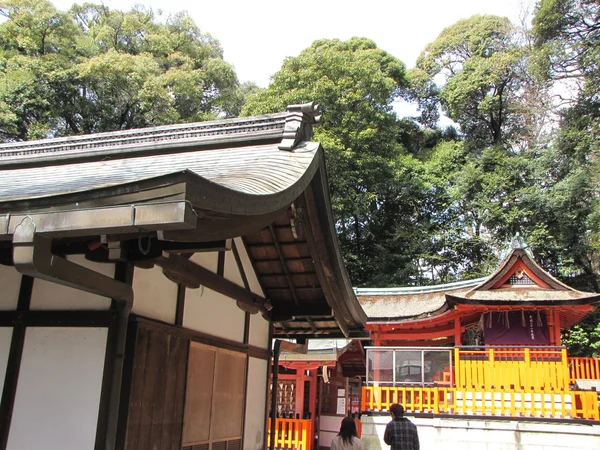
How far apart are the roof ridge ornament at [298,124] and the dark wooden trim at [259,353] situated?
301 centimetres

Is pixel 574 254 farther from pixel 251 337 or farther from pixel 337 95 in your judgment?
pixel 251 337

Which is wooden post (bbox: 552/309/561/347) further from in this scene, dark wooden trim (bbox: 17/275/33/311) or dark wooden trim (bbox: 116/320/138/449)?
dark wooden trim (bbox: 17/275/33/311)

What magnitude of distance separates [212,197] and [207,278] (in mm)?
2750

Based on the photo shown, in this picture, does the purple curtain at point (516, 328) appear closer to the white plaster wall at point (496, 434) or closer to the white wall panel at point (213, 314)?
the white plaster wall at point (496, 434)

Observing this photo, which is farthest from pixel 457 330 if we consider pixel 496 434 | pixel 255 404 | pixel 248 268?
pixel 248 268

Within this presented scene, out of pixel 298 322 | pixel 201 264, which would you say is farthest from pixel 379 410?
pixel 201 264

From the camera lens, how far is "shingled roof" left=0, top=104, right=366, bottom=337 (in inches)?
118

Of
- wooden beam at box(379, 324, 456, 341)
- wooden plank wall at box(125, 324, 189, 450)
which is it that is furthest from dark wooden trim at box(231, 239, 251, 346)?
wooden beam at box(379, 324, 456, 341)

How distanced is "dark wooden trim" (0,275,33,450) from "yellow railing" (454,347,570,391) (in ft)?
38.7

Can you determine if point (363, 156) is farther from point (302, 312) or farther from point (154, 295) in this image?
point (154, 295)

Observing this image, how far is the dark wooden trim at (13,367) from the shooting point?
4.44 m

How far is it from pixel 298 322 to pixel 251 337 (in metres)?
1.43

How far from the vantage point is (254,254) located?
7.25m

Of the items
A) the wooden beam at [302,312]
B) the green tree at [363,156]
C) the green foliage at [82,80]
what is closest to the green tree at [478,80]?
the green tree at [363,156]
